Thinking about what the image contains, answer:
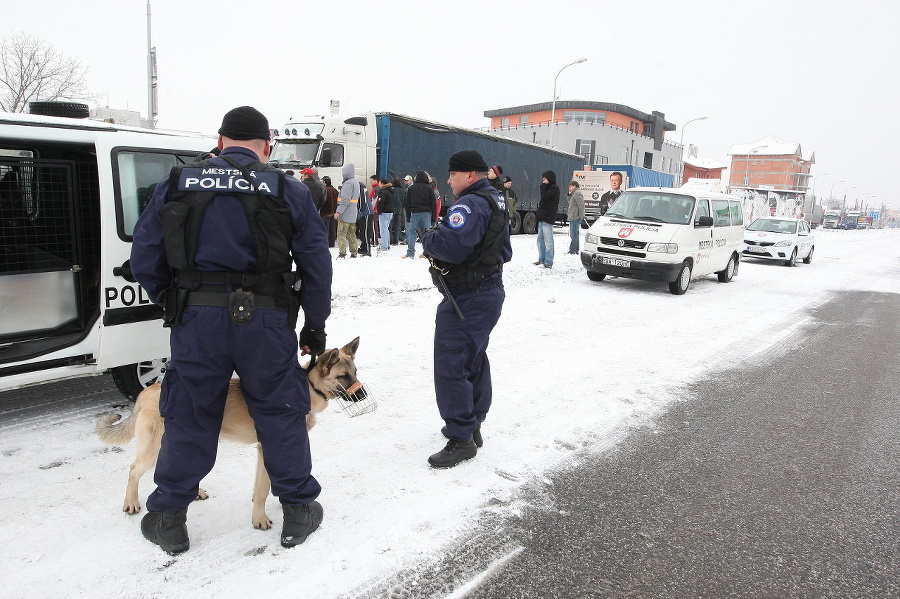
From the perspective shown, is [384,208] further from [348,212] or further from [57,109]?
[57,109]

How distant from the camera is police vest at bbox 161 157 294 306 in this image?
7.85 ft

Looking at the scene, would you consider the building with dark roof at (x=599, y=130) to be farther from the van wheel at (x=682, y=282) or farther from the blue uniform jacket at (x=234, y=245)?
the blue uniform jacket at (x=234, y=245)

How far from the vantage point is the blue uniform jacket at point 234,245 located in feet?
7.89

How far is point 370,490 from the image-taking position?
10.6 ft

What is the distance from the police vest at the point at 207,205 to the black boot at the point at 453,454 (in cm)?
160

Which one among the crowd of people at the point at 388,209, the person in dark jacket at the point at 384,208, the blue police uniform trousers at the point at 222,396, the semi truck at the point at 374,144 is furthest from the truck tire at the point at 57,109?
the semi truck at the point at 374,144

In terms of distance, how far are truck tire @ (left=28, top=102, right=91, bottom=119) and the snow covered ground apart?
2082mm

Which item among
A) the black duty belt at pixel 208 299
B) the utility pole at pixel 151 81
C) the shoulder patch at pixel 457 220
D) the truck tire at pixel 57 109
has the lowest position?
the black duty belt at pixel 208 299

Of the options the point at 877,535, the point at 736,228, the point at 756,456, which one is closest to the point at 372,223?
the point at 736,228

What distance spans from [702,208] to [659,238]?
1.73 meters

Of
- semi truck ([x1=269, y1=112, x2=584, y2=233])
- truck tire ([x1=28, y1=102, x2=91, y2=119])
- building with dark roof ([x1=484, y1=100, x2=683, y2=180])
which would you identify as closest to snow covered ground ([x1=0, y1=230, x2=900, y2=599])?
truck tire ([x1=28, y1=102, x2=91, y2=119])

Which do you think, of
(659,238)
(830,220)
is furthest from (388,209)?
(830,220)

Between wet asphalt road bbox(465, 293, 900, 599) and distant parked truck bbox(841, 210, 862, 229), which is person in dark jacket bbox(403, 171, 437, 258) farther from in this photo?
distant parked truck bbox(841, 210, 862, 229)

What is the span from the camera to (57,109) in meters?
4.06
